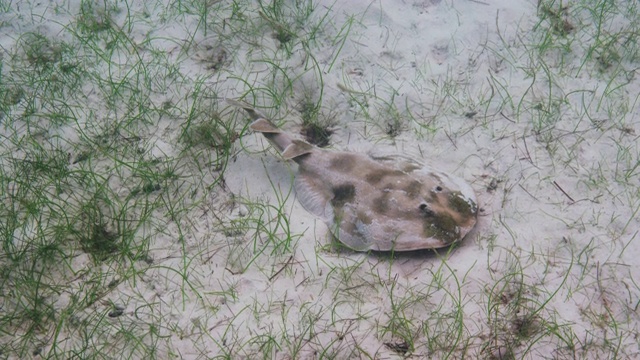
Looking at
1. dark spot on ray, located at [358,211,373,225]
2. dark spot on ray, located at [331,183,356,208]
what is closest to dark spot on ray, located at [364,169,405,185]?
dark spot on ray, located at [331,183,356,208]

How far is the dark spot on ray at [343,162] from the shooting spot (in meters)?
3.57

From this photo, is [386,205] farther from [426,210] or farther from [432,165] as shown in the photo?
[432,165]

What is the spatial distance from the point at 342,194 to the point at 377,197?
0.28 meters

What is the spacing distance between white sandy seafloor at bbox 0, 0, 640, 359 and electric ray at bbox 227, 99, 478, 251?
133 millimetres

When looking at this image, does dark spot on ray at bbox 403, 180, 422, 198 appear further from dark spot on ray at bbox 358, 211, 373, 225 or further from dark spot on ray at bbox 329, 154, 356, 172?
dark spot on ray at bbox 329, 154, 356, 172

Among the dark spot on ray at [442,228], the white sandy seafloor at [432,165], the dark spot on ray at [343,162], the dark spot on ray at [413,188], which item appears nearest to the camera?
the white sandy seafloor at [432,165]

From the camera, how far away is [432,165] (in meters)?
3.73

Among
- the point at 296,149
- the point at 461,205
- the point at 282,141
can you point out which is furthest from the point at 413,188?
the point at 282,141

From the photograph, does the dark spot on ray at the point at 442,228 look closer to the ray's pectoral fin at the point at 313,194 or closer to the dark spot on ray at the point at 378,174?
the dark spot on ray at the point at 378,174

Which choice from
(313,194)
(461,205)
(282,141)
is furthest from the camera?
(282,141)

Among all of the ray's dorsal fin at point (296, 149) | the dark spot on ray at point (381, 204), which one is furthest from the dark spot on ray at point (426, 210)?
the ray's dorsal fin at point (296, 149)

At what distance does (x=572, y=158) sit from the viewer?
143 inches

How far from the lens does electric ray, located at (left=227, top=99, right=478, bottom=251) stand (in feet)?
10.2

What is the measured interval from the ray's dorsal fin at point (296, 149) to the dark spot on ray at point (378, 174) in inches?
21.3
